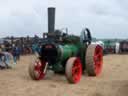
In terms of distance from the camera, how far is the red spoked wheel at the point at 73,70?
11711 millimetres

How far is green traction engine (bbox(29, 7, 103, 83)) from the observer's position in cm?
1226

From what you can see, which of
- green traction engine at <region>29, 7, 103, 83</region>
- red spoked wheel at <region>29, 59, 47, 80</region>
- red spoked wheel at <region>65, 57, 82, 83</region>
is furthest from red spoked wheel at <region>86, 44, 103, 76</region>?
red spoked wheel at <region>29, 59, 47, 80</region>

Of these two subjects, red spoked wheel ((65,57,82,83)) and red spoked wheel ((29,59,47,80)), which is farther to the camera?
red spoked wheel ((29,59,47,80))

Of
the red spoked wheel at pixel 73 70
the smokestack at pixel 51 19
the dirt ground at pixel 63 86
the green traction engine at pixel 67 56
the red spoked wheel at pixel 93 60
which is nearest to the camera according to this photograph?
the dirt ground at pixel 63 86

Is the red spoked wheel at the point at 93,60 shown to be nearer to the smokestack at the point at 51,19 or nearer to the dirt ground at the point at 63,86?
the dirt ground at the point at 63,86

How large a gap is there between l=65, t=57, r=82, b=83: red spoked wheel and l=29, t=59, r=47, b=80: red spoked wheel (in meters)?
1.06

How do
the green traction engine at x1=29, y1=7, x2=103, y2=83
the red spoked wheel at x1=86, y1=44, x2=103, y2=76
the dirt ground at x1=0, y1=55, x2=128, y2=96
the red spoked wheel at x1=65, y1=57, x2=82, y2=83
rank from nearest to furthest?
the dirt ground at x1=0, y1=55, x2=128, y2=96
the red spoked wheel at x1=65, y1=57, x2=82, y2=83
the green traction engine at x1=29, y1=7, x2=103, y2=83
the red spoked wheel at x1=86, y1=44, x2=103, y2=76

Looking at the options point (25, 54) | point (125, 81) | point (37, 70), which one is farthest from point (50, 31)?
point (25, 54)

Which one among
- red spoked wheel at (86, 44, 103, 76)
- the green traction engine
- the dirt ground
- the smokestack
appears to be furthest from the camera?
the smokestack

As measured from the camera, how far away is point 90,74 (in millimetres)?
13547

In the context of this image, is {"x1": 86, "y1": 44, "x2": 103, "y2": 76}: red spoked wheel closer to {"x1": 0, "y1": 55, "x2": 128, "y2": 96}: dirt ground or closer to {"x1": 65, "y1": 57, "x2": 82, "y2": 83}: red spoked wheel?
{"x1": 0, "y1": 55, "x2": 128, "y2": 96}: dirt ground

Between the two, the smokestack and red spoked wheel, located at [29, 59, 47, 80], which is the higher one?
the smokestack

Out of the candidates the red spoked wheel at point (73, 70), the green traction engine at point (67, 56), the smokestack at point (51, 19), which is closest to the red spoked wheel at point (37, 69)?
the green traction engine at point (67, 56)

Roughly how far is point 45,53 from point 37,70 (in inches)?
26.1
